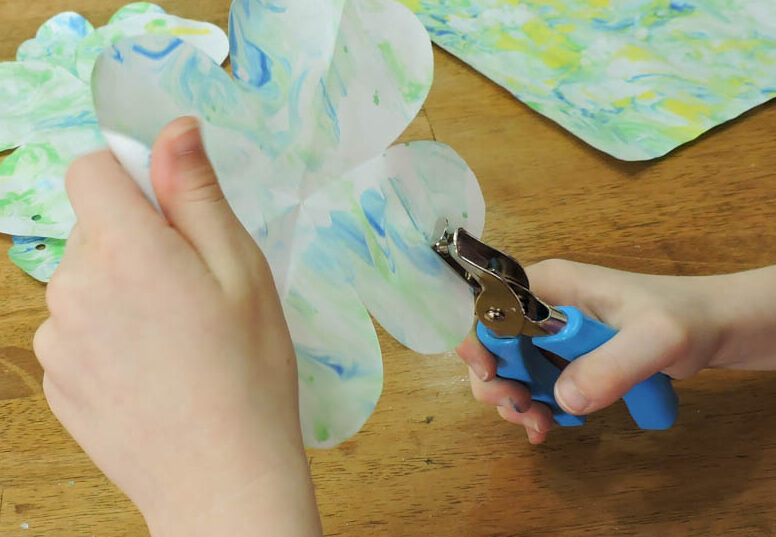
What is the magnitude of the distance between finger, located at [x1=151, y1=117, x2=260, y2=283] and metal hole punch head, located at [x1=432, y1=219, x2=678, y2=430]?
0.50ft

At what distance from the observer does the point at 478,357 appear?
0.54 meters

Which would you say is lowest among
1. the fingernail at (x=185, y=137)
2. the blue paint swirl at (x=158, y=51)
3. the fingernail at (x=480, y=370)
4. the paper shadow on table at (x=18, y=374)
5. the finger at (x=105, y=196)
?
the paper shadow on table at (x=18, y=374)

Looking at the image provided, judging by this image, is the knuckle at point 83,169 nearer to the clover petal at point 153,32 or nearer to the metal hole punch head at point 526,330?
the metal hole punch head at point 526,330

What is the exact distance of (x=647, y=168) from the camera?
73cm

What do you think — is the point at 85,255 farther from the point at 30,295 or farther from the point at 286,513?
the point at 30,295

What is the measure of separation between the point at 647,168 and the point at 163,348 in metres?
0.57

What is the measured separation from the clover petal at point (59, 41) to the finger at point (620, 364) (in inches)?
27.9

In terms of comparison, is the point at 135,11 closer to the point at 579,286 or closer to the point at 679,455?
the point at 579,286

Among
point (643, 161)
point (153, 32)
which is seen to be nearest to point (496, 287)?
point (643, 161)

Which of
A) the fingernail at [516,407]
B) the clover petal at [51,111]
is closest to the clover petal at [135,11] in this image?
the clover petal at [51,111]

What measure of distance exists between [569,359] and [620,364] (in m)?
0.04

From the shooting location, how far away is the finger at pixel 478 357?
0.53m

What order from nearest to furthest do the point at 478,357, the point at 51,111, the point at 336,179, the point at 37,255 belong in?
the point at 336,179
the point at 478,357
the point at 37,255
the point at 51,111

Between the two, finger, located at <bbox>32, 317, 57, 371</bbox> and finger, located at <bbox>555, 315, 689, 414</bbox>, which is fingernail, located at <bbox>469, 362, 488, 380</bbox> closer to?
finger, located at <bbox>555, 315, 689, 414</bbox>
